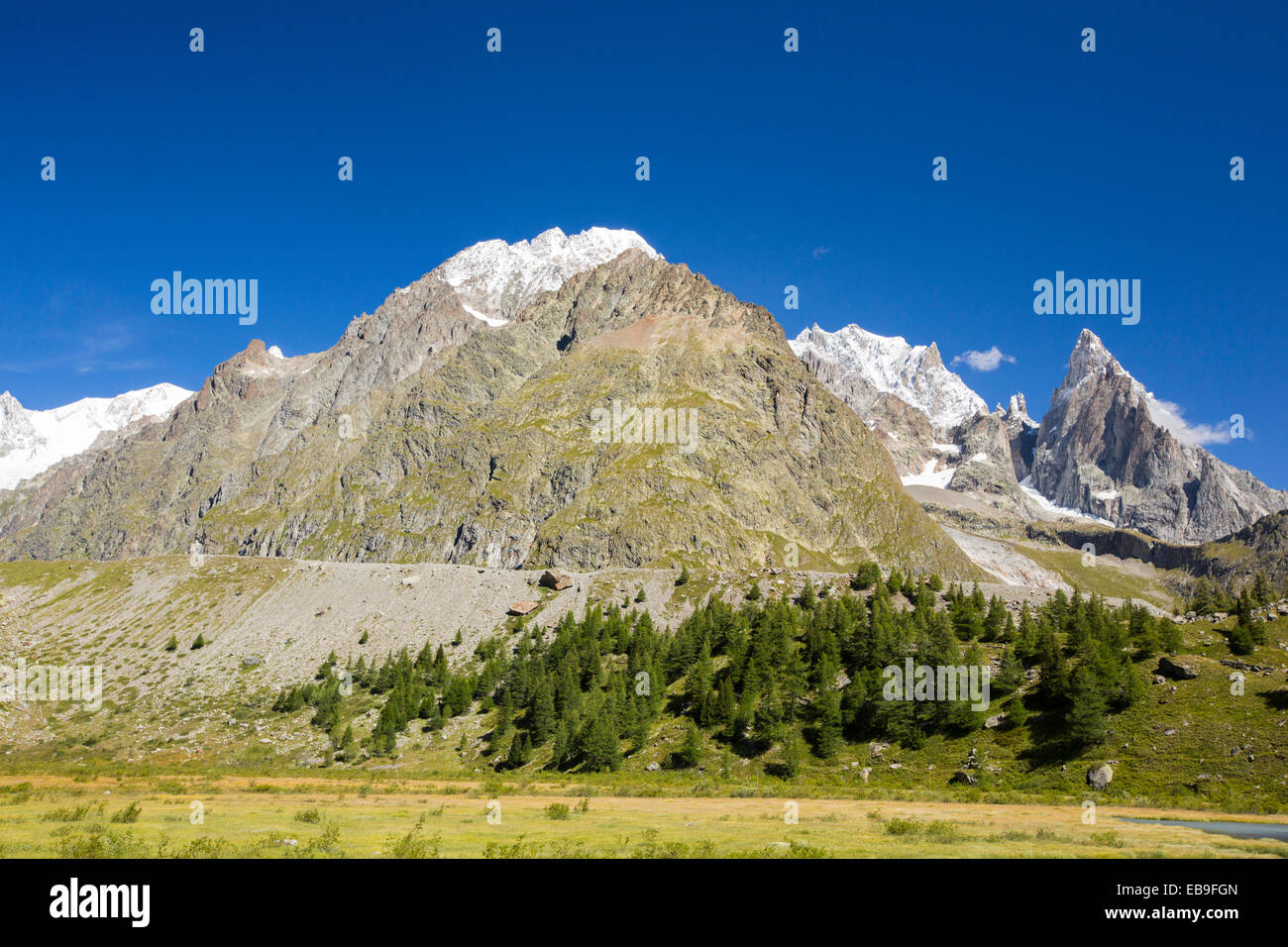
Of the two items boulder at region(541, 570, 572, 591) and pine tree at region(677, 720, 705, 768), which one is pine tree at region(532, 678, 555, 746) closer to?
pine tree at region(677, 720, 705, 768)

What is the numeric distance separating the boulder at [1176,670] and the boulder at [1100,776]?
17104 millimetres

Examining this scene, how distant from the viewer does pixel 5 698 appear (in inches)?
4579

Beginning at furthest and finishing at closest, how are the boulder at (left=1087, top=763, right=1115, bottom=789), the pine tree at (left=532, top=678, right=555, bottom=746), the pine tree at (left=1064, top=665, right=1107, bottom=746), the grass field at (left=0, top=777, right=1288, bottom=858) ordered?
the pine tree at (left=532, top=678, right=555, bottom=746), the pine tree at (left=1064, top=665, right=1107, bottom=746), the boulder at (left=1087, top=763, right=1115, bottom=789), the grass field at (left=0, top=777, right=1288, bottom=858)

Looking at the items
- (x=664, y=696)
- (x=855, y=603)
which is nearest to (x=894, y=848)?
(x=664, y=696)

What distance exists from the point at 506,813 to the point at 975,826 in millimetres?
26619

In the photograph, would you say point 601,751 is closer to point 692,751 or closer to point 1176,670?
point 692,751

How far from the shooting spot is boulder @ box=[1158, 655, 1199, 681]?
7557 cm

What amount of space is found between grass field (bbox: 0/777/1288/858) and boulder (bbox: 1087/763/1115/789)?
8564 millimetres

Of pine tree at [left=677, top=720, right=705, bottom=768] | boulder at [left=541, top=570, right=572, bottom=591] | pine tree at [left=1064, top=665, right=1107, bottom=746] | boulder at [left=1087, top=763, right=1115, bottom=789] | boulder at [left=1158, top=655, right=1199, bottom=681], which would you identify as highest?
boulder at [left=541, top=570, right=572, bottom=591]

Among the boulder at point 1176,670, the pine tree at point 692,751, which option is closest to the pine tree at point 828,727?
the pine tree at point 692,751

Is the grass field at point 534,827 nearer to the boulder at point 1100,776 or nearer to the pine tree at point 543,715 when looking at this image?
the boulder at point 1100,776

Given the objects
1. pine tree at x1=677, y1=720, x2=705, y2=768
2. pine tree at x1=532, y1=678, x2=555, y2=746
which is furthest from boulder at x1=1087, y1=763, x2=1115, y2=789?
pine tree at x1=532, y1=678, x2=555, y2=746

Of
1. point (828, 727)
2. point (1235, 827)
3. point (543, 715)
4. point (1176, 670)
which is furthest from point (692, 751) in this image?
point (1176, 670)
